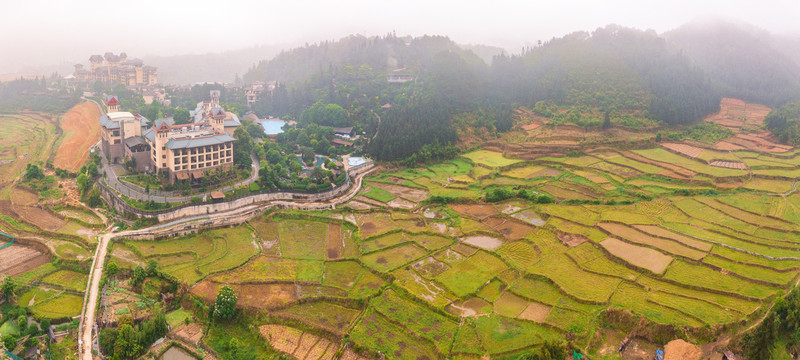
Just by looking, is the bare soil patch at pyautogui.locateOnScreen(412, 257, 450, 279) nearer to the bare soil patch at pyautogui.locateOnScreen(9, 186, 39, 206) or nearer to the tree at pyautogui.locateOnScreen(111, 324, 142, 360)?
the tree at pyautogui.locateOnScreen(111, 324, 142, 360)

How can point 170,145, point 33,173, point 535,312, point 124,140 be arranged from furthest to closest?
point 124,140, point 33,173, point 170,145, point 535,312

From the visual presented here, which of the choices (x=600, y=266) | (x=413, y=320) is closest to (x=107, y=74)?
(x=413, y=320)

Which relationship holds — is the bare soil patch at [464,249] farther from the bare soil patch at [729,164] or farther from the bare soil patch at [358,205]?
the bare soil patch at [729,164]

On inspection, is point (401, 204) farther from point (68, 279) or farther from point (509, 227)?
point (68, 279)

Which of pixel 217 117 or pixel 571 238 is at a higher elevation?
→ pixel 217 117

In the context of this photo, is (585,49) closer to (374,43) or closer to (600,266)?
(374,43)

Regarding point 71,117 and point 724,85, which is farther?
point 724,85

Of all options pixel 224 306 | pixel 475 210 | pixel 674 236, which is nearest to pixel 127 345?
pixel 224 306
